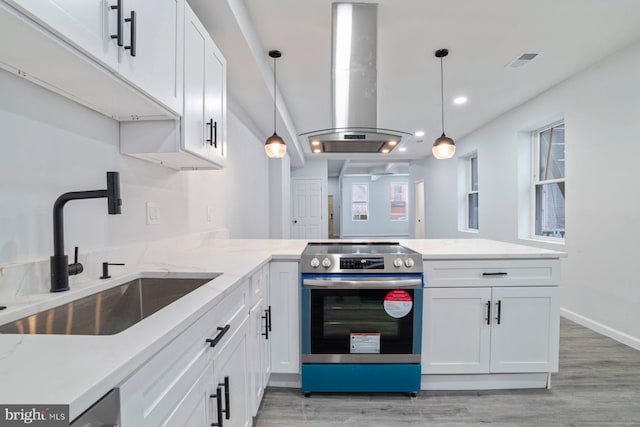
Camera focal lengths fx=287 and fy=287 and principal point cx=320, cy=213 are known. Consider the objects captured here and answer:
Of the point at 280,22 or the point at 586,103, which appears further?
the point at 586,103

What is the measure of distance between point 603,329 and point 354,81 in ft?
10.9

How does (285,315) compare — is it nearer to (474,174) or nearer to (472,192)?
(472,192)

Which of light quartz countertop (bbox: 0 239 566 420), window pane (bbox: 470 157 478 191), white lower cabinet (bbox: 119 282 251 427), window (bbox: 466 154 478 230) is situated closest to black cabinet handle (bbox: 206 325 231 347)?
white lower cabinet (bbox: 119 282 251 427)

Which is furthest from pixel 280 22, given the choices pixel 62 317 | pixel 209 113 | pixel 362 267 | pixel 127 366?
pixel 127 366

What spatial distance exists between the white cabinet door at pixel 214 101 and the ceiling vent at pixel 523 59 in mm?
2835

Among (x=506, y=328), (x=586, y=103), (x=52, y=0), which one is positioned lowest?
(x=506, y=328)

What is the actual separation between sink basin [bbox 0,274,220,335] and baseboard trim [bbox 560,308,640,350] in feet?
11.6

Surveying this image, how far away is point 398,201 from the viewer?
12812 mm

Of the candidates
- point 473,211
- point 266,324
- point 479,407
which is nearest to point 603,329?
point 479,407

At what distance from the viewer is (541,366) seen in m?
1.86

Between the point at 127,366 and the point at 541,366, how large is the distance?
234cm

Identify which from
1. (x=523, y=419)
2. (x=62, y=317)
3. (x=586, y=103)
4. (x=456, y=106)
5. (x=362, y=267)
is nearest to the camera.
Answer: (x=62, y=317)

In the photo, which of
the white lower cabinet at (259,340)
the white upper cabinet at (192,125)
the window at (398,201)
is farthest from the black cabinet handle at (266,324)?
the window at (398,201)

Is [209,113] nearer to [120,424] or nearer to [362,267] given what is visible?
[362,267]
